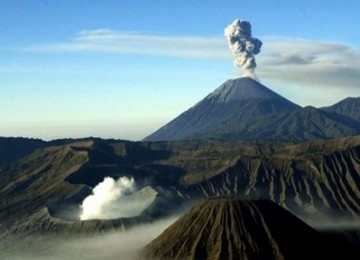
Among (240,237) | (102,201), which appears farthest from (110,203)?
(240,237)

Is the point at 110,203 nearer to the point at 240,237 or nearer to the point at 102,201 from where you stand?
the point at 102,201

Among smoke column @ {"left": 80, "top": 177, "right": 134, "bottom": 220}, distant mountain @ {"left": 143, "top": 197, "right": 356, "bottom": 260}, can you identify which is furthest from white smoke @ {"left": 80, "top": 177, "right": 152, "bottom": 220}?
distant mountain @ {"left": 143, "top": 197, "right": 356, "bottom": 260}

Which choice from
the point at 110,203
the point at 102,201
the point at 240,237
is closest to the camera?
the point at 240,237

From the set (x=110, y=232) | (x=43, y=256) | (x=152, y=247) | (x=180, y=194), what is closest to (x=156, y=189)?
(x=180, y=194)

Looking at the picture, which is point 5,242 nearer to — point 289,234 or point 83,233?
point 83,233

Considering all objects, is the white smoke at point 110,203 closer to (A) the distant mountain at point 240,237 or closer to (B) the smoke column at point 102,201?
(B) the smoke column at point 102,201

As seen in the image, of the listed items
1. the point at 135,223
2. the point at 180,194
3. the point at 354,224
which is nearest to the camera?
the point at 135,223
